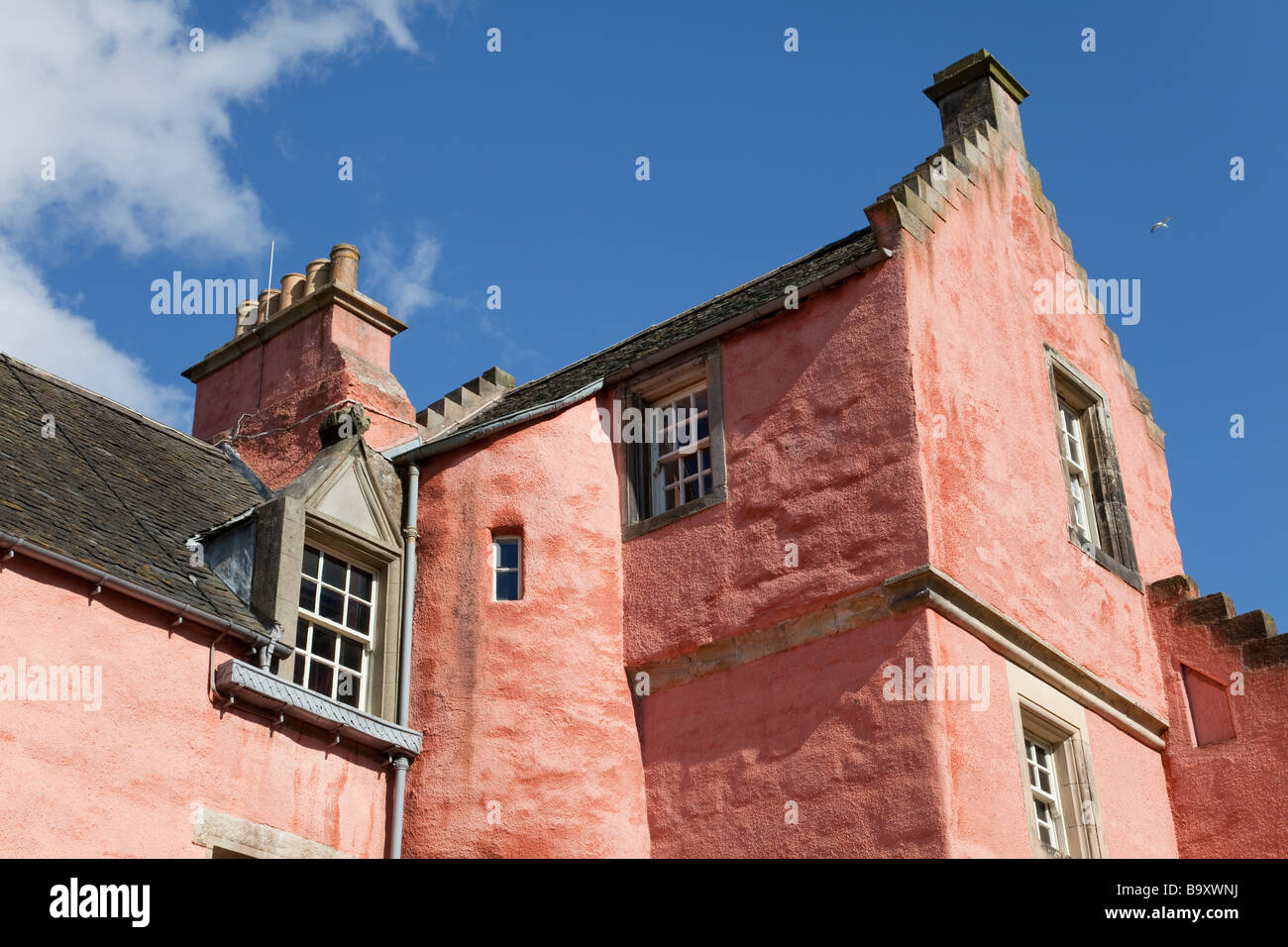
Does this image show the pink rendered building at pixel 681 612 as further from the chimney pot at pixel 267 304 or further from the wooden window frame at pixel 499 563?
the chimney pot at pixel 267 304

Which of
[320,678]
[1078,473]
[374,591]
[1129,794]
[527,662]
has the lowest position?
[1129,794]

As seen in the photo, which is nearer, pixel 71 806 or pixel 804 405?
pixel 71 806

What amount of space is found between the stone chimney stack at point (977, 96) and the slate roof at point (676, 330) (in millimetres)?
2662

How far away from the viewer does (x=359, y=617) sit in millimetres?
15648

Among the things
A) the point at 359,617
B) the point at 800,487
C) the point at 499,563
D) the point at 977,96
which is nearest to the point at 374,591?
the point at 359,617

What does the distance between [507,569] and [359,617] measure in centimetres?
151

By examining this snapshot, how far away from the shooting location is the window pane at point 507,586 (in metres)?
16.0

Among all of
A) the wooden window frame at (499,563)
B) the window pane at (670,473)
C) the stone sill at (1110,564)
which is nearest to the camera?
the wooden window frame at (499,563)

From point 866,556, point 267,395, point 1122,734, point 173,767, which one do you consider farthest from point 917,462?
point 267,395

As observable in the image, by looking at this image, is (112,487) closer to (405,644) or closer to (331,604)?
(331,604)

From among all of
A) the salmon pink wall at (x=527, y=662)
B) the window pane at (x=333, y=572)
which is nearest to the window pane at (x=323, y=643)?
the window pane at (x=333, y=572)

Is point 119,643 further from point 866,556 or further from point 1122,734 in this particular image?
point 1122,734

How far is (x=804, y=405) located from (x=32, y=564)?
7.09 m

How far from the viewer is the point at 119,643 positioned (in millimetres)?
12648
